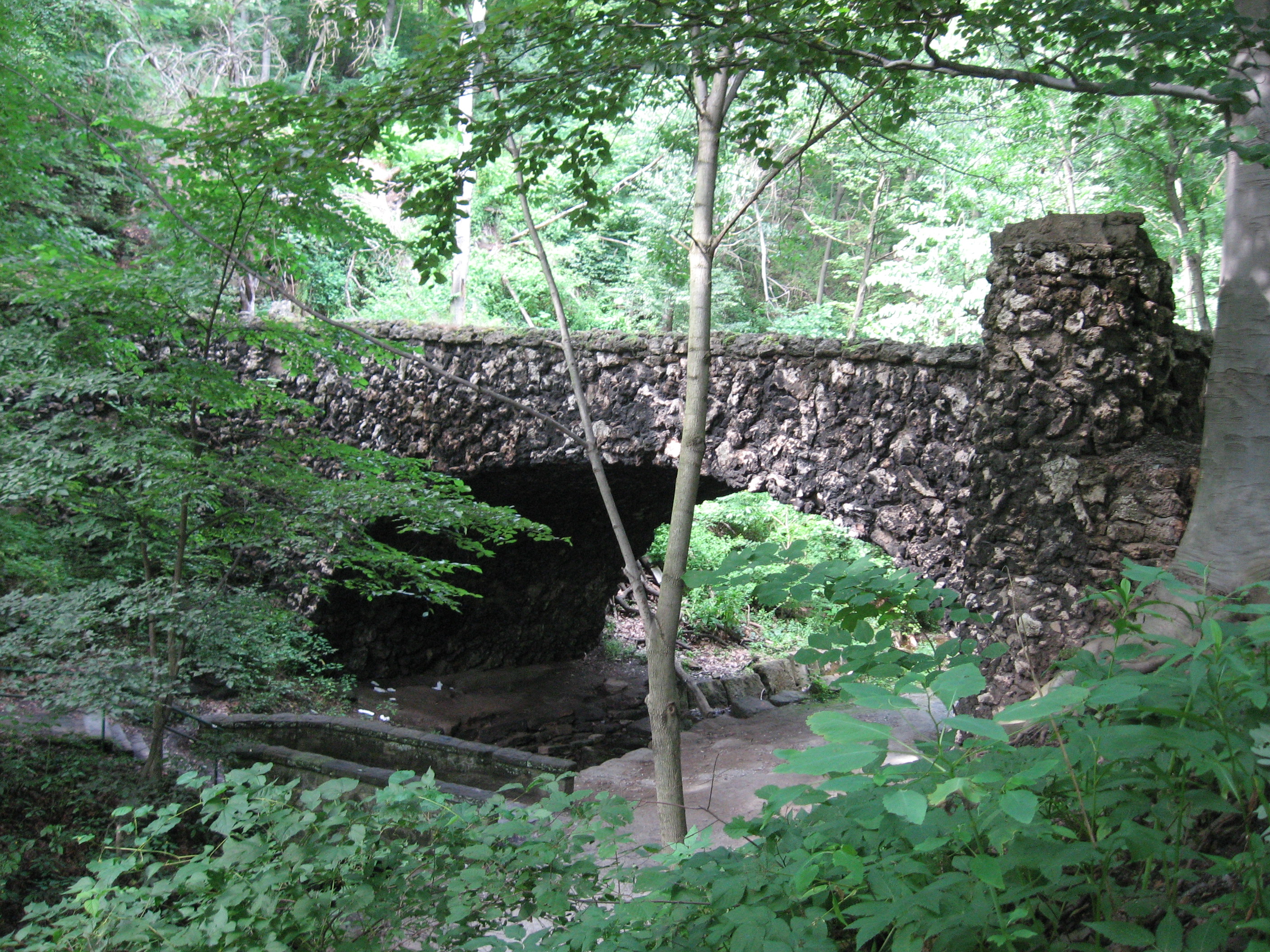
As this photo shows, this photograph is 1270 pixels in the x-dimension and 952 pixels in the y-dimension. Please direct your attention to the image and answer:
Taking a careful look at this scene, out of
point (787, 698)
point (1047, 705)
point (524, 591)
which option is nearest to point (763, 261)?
point (524, 591)

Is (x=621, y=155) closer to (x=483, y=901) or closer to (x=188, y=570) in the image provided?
(x=188, y=570)

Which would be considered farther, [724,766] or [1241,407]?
[724,766]

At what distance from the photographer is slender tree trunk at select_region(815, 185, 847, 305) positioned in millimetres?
16562

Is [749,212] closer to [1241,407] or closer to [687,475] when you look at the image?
[1241,407]

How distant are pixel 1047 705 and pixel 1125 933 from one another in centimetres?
34

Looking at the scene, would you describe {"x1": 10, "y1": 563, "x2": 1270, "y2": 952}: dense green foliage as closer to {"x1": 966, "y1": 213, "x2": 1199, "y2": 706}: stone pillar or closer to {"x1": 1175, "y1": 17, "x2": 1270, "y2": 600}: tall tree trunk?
{"x1": 1175, "y1": 17, "x2": 1270, "y2": 600}: tall tree trunk

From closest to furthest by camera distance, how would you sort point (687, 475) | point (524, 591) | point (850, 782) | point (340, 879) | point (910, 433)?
point (850, 782) → point (340, 879) → point (687, 475) → point (910, 433) → point (524, 591)

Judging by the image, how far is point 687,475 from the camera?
2.14 metres

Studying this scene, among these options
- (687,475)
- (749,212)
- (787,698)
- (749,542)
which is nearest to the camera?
(687,475)

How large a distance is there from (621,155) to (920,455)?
13488 mm

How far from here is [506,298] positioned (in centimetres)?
1766

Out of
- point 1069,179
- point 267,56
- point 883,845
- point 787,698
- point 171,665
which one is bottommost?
point 787,698

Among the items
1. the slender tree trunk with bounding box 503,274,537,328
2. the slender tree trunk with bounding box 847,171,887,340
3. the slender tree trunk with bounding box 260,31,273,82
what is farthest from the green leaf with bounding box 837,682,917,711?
the slender tree trunk with bounding box 260,31,273,82

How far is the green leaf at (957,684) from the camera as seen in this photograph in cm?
90
